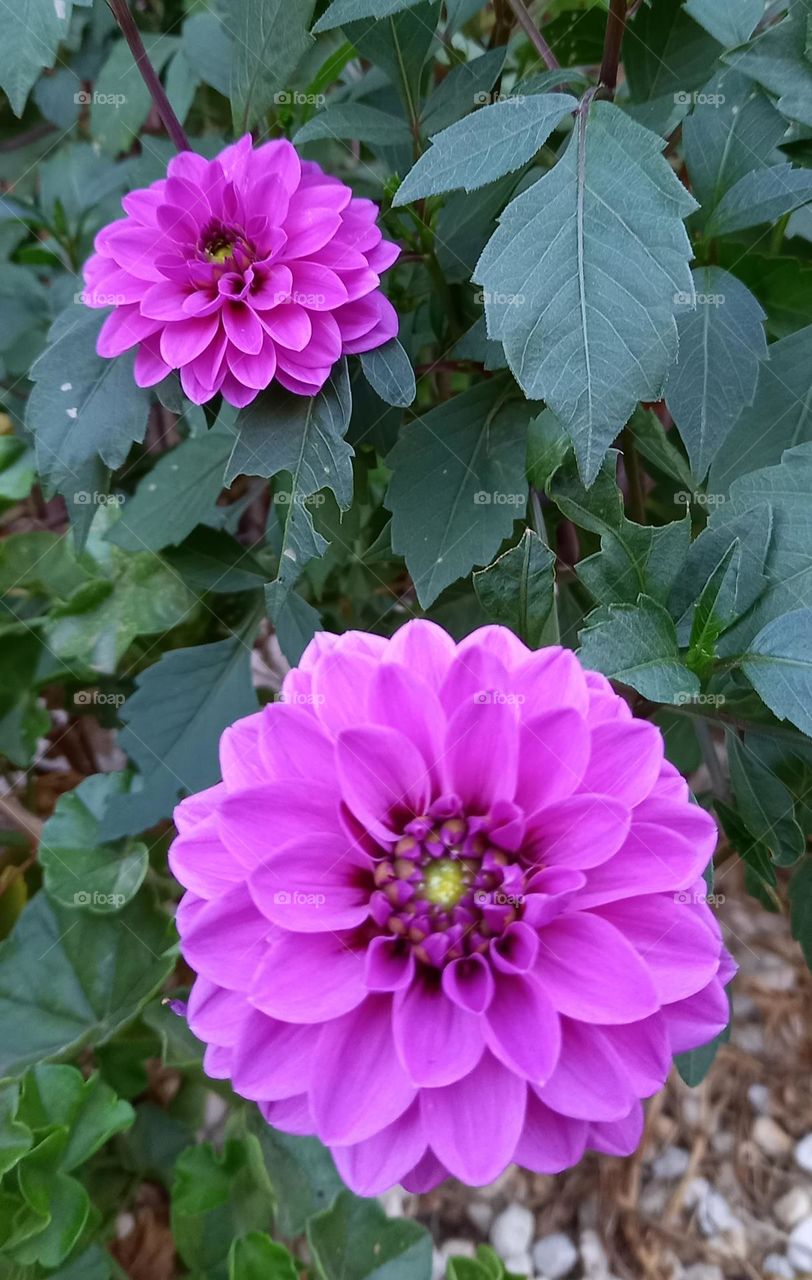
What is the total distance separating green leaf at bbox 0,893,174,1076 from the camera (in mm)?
732

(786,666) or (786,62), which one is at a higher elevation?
(786,62)

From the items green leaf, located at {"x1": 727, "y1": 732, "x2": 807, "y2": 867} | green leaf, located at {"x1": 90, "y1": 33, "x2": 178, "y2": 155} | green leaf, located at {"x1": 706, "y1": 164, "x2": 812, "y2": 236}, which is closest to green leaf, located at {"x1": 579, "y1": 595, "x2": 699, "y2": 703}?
green leaf, located at {"x1": 727, "y1": 732, "x2": 807, "y2": 867}

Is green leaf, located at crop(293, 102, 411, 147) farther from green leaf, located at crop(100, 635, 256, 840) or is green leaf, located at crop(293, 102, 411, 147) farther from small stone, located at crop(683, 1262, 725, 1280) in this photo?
small stone, located at crop(683, 1262, 725, 1280)

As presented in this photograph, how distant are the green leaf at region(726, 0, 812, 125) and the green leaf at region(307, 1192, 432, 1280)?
27.2 inches

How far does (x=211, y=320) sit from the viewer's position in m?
0.53

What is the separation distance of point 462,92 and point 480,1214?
34.4 inches

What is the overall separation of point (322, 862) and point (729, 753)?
30 centimetres

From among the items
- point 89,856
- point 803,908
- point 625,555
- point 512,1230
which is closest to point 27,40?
point 625,555

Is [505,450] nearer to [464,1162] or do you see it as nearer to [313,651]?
[313,651]

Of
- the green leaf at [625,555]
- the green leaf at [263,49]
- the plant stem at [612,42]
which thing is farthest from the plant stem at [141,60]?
the green leaf at [625,555]

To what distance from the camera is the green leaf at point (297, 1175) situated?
2.15 ft

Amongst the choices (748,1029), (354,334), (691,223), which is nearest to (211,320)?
(354,334)

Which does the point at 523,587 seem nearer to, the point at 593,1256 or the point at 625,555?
the point at 625,555

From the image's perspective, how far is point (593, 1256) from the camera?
0.81 meters
